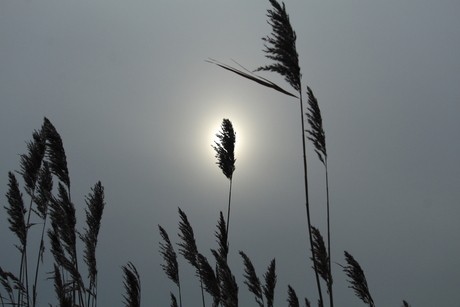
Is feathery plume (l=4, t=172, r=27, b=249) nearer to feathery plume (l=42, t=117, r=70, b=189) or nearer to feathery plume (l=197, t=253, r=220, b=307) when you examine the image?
feathery plume (l=42, t=117, r=70, b=189)

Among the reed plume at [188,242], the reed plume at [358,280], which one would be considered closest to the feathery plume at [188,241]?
the reed plume at [188,242]

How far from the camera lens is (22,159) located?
5.19 meters

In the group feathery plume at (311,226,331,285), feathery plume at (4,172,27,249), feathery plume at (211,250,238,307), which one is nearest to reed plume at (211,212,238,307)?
feathery plume at (211,250,238,307)

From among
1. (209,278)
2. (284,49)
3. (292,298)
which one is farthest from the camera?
(292,298)

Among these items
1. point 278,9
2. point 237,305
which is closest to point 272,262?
point 237,305

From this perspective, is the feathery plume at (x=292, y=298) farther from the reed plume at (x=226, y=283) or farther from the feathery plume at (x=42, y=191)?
the feathery plume at (x=42, y=191)

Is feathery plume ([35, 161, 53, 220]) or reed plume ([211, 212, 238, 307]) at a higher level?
feathery plume ([35, 161, 53, 220])

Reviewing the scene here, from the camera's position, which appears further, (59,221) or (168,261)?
(168,261)

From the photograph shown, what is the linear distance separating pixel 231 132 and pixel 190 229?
1.30 metres

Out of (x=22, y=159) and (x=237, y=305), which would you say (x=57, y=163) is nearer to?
(x=22, y=159)

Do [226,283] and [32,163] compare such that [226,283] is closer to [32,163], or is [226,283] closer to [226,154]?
[226,154]

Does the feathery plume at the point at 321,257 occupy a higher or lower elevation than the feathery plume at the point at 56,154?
lower

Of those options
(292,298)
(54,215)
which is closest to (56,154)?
(54,215)

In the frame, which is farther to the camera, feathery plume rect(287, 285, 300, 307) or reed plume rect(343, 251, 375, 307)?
feathery plume rect(287, 285, 300, 307)
